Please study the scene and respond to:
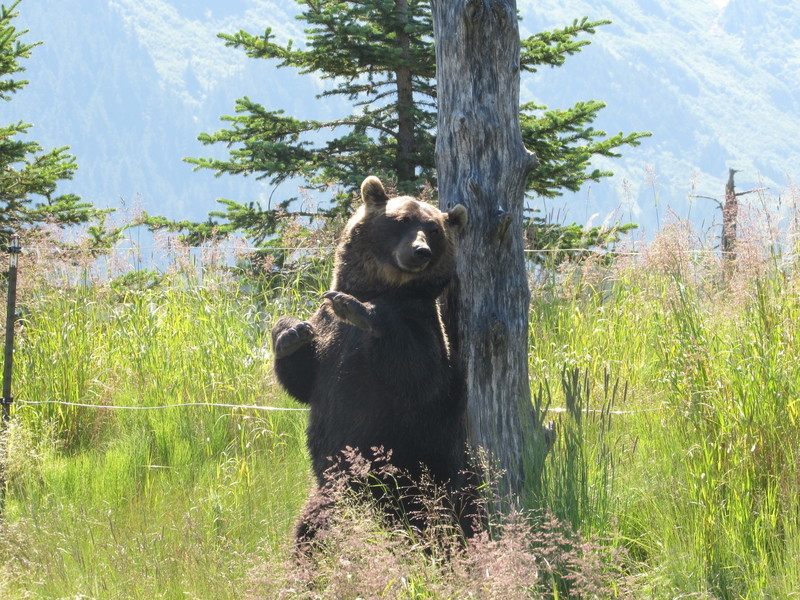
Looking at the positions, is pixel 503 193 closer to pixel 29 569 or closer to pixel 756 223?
pixel 756 223

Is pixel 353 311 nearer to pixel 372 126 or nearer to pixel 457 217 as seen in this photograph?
pixel 457 217

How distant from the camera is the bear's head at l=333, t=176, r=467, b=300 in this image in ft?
13.4

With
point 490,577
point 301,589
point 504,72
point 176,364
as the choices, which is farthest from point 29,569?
point 504,72

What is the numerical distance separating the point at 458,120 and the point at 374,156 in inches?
271

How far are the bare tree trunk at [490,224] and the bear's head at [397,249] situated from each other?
15 cm

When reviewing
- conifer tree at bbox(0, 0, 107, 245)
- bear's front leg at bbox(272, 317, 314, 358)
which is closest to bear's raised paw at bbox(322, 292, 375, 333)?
bear's front leg at bbox(272, 317, 314, 358)

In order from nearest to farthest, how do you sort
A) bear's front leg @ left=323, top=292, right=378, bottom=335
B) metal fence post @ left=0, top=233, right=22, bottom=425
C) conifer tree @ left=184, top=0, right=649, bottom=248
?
bear's front leg @ left=323, top=292, right=378, bottom=335
metal fence post @ left=0, top=233, right=22, bottom=425
conifer tree @ left=184, top=0, right=649, bottom=248

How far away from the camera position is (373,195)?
4.43m

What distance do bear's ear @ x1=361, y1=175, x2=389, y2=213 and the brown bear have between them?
0.35 feet

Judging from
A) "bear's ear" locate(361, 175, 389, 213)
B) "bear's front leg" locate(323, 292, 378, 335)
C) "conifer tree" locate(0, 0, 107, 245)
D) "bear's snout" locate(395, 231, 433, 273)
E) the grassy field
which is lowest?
the grassy field

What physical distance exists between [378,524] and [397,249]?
4.08 ft

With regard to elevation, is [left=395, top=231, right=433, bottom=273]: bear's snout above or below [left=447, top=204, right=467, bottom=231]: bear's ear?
below

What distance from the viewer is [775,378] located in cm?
381

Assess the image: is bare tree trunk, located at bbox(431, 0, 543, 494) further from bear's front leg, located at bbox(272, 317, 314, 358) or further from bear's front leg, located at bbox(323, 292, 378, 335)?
bear's front leg, located at bbox(272, 317, 314, 358)
